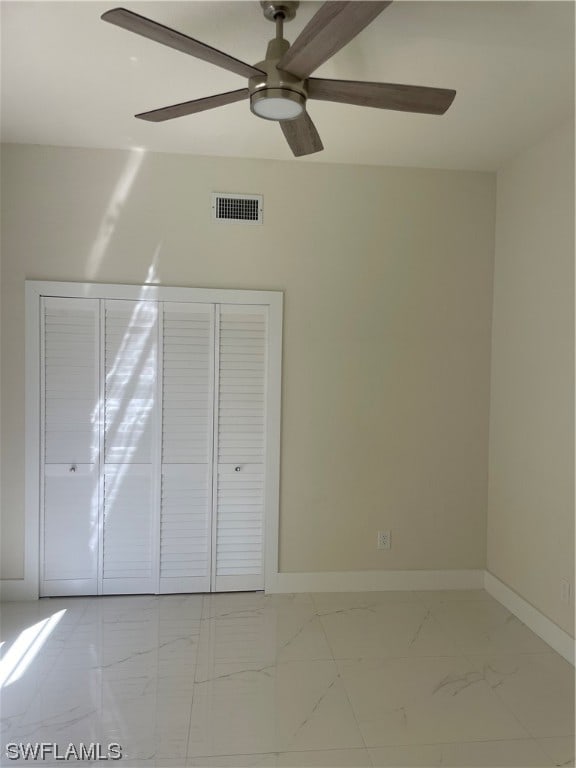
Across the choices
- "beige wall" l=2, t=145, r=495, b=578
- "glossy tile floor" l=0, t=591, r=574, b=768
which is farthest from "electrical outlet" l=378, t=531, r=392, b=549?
"glossy tile floor" l=0, t=591, r=574, b=768

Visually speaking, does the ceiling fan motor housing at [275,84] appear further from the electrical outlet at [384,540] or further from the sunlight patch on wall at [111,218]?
the electrical outlet at [384,540]

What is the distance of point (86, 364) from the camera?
10.8 feet

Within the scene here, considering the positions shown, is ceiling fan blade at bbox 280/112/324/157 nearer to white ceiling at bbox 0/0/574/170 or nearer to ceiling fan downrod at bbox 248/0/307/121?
ceiling fan downrod at bbox 248/0/307/121

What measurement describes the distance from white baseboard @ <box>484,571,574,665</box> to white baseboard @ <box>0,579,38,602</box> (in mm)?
2842

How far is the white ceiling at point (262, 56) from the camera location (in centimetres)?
198

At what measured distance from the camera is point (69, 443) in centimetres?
330

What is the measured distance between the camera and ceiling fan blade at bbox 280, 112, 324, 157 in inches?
80.3

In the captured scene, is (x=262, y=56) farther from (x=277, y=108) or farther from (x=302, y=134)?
(x=277, y=108)

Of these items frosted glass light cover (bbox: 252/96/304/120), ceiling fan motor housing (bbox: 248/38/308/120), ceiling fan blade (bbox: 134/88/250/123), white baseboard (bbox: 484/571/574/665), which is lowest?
white baseboard (bbox: 484/571/574/665)

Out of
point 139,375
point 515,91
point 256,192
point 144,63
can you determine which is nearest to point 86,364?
point 139,375

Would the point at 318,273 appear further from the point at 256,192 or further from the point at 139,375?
the point at 139,375

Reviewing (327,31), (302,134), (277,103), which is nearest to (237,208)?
(302,134)

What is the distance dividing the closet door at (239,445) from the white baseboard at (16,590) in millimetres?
1089

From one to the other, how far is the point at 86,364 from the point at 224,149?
1.52 metres
